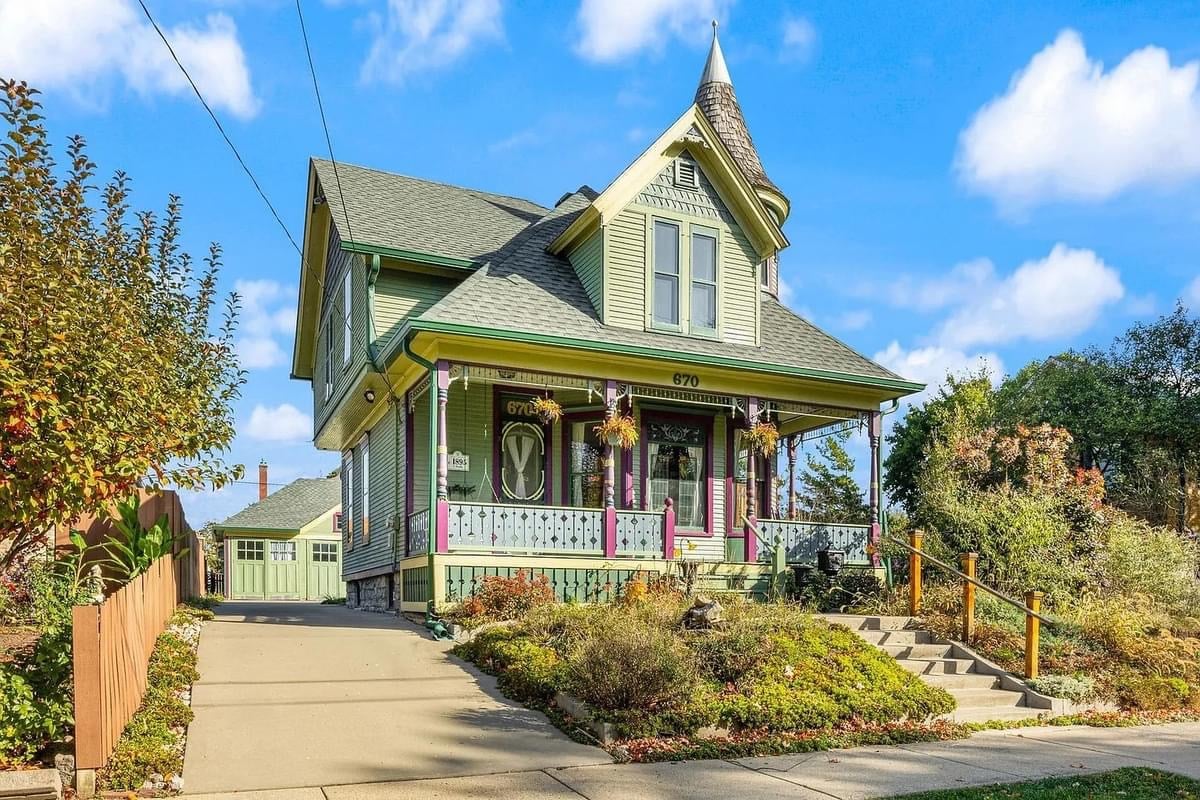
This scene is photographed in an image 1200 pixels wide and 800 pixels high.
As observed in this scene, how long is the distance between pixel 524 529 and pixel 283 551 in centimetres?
2625

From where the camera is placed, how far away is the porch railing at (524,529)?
46.5ft

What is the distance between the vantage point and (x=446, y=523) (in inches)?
548

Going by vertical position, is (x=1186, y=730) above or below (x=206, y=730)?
below

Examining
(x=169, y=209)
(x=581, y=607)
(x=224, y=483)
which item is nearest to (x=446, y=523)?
(x=581, y=607)

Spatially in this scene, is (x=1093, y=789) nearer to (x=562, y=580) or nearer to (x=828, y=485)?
(x=562, y=580)

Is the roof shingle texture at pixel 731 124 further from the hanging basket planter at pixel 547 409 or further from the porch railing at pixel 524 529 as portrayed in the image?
the porch railing at pixel 524 529

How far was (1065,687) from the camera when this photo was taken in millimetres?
11281

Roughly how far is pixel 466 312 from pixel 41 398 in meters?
8.21

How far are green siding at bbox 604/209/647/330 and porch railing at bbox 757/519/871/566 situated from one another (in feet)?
14.0

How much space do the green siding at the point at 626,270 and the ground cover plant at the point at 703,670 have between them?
19.1 ft

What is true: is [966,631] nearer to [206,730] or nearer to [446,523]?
[446,523]

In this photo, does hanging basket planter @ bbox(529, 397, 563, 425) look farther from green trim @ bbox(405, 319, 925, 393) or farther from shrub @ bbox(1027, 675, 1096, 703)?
shrub @ bbox(1027, 675, 1096, 703)

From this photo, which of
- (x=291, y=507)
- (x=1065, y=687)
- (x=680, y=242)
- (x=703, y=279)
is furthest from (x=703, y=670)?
(x=291, y=507)

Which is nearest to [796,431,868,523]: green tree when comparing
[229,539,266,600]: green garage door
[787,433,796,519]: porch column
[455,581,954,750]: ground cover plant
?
[787,433,796,519]: porch column
